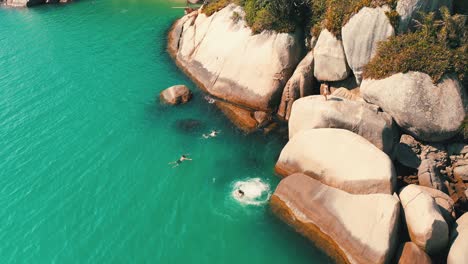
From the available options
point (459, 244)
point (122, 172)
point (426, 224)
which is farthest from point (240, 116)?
point (459, 244)

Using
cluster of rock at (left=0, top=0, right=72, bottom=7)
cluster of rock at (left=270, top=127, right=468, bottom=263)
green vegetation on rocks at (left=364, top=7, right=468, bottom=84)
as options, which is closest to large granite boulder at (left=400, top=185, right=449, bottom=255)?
cluster of rock at (left=270, top=127, right=468, bottom=263)

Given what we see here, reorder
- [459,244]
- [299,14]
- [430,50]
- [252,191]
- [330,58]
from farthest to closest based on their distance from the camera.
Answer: [299,14]
[330,58]
[252,191]
[430,50]
[459,244]

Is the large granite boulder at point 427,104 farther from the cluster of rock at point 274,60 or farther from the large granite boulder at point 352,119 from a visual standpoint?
the large granite boulder at point 352,119

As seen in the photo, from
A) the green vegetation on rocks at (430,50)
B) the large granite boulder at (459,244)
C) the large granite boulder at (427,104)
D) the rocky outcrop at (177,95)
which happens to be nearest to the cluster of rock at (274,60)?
the large granite boulder at (427,104)

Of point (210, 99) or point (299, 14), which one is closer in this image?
point (299, 14)

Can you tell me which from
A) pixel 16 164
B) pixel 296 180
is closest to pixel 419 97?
pixel 296 180

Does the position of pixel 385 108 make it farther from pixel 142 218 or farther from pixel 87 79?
pixel 87 79

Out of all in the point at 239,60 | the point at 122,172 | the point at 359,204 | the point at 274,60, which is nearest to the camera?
the point at 359,204

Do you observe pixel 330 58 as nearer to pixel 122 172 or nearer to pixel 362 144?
pixel 362 144
